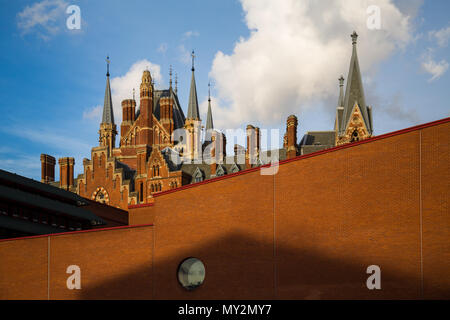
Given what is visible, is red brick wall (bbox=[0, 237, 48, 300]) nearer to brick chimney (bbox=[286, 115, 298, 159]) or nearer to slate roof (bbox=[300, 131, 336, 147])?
brick chimney (bbox=[286, 115, 298, 159])

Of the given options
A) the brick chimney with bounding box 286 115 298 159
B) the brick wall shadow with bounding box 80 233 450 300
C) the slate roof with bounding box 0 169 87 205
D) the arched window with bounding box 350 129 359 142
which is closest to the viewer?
the brick wall shadow with bounding box 80 233 450 300

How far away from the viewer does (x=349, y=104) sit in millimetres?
60781

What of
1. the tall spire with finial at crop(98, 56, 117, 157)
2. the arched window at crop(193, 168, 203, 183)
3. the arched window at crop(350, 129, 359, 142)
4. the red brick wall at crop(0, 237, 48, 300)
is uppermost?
the tall spire with finial at crop(98, 56, 117, 157)

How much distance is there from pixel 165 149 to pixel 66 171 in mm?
15117

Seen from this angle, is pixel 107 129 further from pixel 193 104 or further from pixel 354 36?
pixel 354 36

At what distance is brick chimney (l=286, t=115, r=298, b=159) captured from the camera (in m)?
61.7

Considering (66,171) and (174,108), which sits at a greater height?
(174,108)

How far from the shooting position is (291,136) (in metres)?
62.1

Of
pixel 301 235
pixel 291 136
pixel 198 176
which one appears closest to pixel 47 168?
pixel 198 176

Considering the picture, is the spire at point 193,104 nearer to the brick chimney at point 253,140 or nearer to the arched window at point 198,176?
the brick chimney at point 253,140

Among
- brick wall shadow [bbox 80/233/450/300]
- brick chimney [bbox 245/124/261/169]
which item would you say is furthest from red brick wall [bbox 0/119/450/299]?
brick chimney [bbox 245/124/261/169]

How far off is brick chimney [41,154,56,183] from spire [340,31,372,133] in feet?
145

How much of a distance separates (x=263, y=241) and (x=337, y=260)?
411 cm
